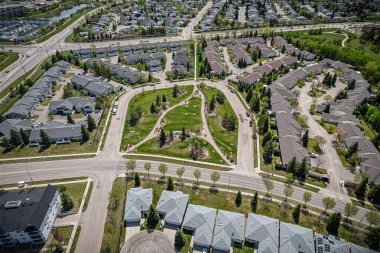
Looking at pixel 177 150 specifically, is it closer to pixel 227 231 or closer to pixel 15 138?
pixel 227 231

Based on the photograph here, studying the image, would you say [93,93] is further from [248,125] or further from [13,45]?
[13,45]

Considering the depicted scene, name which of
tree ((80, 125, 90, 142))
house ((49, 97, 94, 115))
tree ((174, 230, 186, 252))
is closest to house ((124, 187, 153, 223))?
tree ((174, 230, 186, 252))

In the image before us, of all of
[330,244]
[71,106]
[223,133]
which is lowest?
[330,244]

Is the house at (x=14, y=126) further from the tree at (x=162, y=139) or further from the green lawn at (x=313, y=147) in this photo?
the green lawn at (x=313, y=147)

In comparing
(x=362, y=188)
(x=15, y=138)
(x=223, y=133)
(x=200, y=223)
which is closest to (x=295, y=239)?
(x=200, y=223)

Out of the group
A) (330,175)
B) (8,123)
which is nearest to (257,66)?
(330,175)
